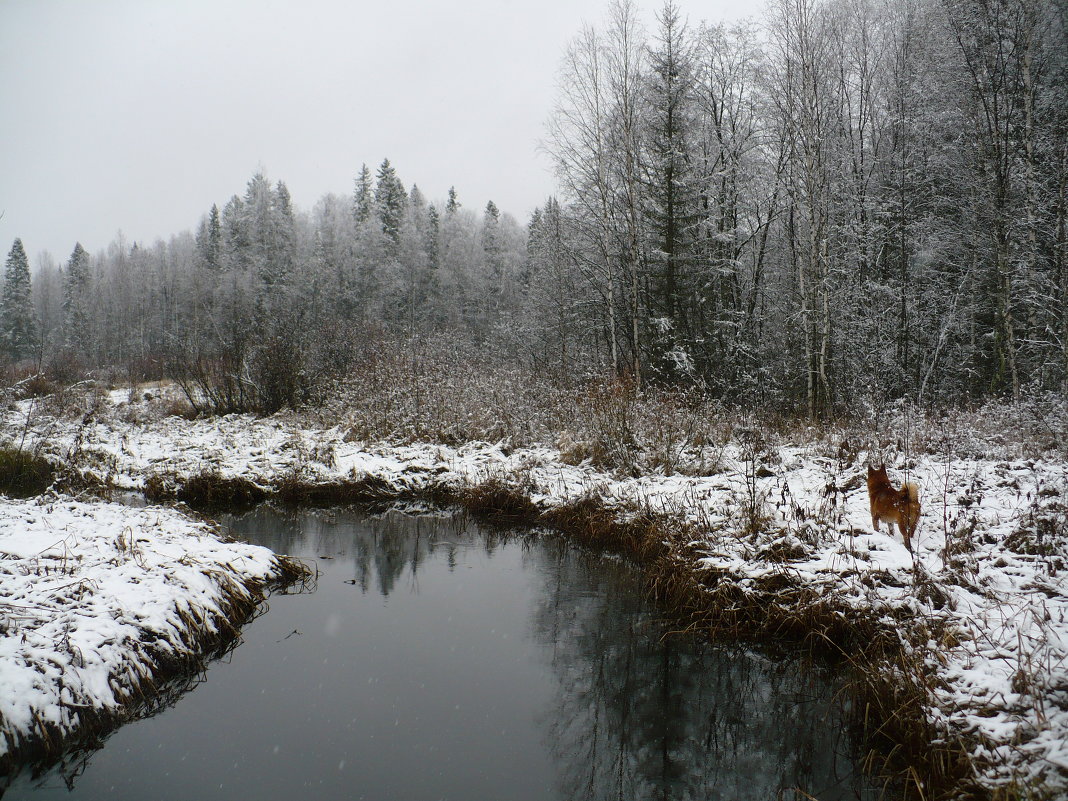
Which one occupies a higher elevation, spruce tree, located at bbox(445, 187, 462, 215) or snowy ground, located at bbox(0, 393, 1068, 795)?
spruce tree, located at bbox(445, 187, 462, 215)

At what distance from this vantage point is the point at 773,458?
8203 mm

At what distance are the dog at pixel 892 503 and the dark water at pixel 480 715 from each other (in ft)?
5.38

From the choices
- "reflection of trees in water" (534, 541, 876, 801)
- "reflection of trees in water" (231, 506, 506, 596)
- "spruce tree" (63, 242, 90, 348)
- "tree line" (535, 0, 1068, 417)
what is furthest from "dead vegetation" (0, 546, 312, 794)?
"spruce tree" (63, 242, 90, 348)

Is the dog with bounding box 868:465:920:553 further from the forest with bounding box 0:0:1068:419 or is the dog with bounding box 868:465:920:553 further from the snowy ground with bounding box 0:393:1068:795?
the forest with bounding box 0:0:1068:419

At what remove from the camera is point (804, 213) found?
14484 mm

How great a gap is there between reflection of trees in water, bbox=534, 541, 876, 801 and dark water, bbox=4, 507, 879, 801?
0.05ft

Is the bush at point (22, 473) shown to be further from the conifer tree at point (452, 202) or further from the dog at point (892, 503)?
the conifer tree at point (452, 202)

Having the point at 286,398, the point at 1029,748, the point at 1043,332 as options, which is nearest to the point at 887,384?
the point at 1043,332

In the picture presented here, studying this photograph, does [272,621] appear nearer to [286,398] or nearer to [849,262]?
[286,398]

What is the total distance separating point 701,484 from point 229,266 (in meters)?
45.3

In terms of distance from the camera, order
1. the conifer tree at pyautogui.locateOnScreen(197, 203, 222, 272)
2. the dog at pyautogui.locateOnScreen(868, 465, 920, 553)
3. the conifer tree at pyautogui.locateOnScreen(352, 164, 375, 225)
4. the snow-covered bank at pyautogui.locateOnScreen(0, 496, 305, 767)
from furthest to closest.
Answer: the conifer tree at pyautogui.locateOnScreen(197, 203, 222, 272), the conifer tree at pyautogui.locateOnScreen(352, 164, 375, 225), the dog at pyautogui.locateOnScreen(868, 465, 920, 553), the snow-covered bank at pyautogui.locateOnScreen(0, 496, 305, 767)

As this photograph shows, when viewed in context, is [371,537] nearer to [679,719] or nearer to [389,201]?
[679,719]

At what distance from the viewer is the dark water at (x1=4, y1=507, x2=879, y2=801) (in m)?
3.78

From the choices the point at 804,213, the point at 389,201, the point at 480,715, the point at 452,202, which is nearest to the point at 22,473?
the point at 480,715
